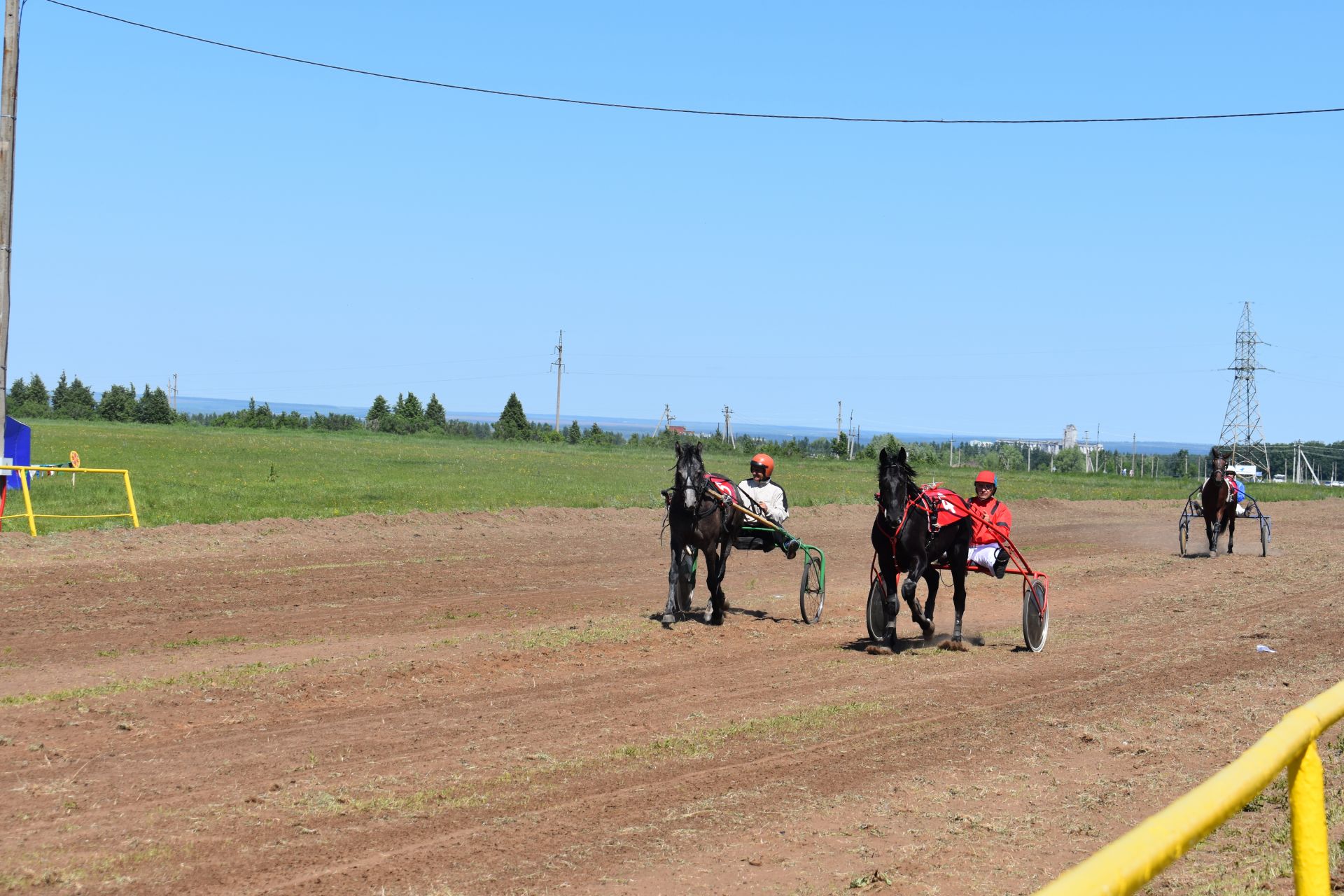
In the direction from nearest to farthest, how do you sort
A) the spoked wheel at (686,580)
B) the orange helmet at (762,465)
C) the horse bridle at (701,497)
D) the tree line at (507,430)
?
the horse bridle at (701,497) < the spoked wheel at (686,580) < the orange helmet at (762,465) < the tree line at (507,430)

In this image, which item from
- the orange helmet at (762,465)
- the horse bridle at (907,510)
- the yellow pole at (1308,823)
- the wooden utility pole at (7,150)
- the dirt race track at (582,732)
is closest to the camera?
the yellow pole at (1308,823)

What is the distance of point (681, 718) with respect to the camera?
30.7 ft

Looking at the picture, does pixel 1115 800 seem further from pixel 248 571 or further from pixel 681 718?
Result: pixel 248 571

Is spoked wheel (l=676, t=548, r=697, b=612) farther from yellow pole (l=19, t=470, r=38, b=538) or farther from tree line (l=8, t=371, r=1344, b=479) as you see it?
tree line (l=8, t=371, r=1344, b=479)

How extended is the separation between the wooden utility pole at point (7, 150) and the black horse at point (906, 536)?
46.2ft

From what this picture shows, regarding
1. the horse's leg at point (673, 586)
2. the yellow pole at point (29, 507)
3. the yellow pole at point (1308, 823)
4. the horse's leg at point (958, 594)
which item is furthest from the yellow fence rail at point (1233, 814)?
the yellow pole at point (29, 507)

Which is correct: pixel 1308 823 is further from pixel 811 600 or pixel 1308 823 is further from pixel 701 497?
pixel 811 600

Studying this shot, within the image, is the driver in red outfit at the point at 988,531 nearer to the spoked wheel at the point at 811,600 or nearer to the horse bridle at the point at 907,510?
the horse bridle at the point at 907,510

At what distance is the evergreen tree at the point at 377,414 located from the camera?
85.4m

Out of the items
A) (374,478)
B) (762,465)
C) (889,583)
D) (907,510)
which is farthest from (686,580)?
(374,478)

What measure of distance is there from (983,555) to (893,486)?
2.21 metres

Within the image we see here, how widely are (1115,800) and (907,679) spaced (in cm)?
386

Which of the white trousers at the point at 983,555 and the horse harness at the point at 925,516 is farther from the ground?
the horse harness at the point at 925,516

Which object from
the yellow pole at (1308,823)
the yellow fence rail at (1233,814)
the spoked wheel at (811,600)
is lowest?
the spoked wheel at (811,600)
